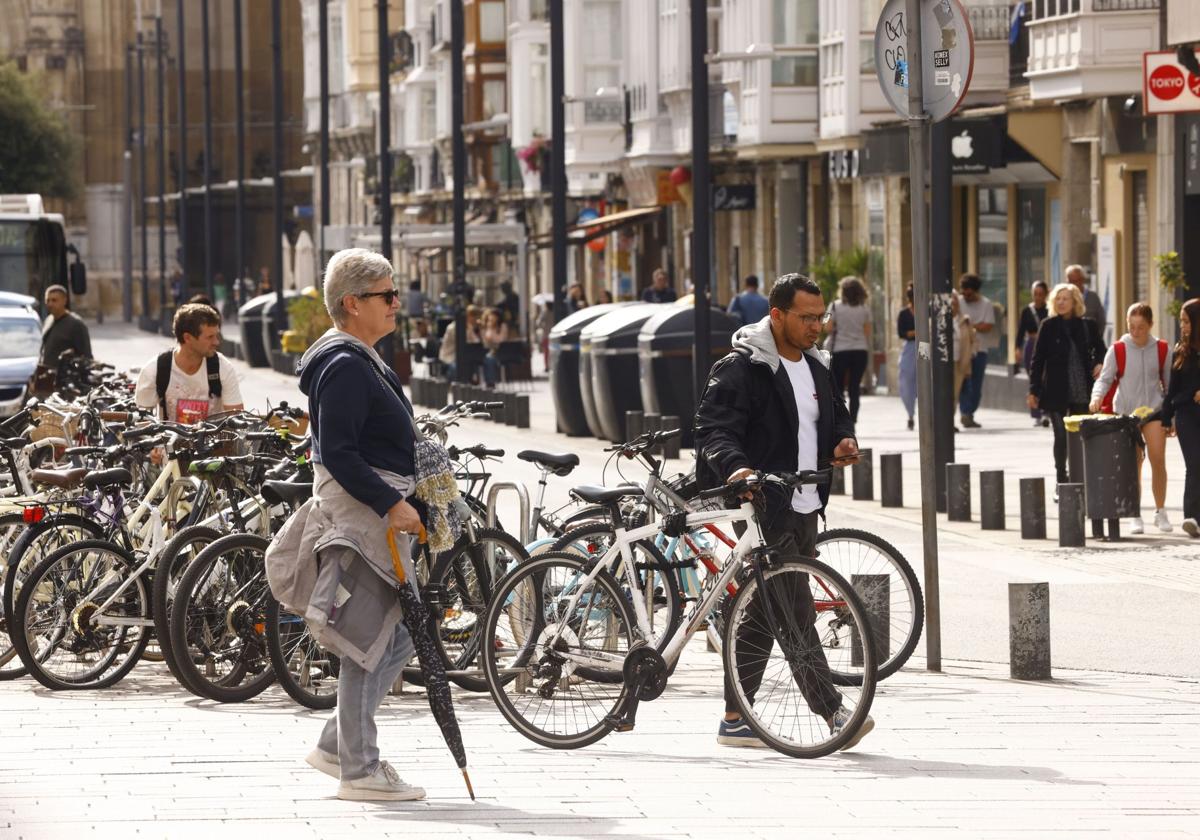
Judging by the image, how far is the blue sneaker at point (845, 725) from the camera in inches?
354

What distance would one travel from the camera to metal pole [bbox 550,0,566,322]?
3338cm

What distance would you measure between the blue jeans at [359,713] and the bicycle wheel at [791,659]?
1.34m

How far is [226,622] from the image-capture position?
34.7 feet

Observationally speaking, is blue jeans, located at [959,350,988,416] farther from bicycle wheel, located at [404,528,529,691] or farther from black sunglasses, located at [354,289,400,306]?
black sunglasses, located at [354,289,400,306]

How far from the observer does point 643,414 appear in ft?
82.6

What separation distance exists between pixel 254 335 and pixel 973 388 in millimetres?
27666

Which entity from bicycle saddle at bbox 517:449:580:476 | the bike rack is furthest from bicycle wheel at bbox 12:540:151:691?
bicycle saddle at bbox 517:449:580:476

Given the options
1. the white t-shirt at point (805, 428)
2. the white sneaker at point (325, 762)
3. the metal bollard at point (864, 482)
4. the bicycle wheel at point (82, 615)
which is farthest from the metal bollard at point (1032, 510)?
the white sneaker at point (325, 762)

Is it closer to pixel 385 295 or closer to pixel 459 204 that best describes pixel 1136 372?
pixel 385 295

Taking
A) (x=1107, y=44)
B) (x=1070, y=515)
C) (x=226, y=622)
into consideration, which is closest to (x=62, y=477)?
(x=226, y=622)

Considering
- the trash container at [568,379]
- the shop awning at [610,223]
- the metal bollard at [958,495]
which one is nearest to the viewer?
the metal bollard at [958,495]

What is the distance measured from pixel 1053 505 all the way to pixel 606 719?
11146 mm

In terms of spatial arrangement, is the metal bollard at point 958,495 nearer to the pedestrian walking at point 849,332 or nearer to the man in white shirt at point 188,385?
the man in white shirt at point 188,385

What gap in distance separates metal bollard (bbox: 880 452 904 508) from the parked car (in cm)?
768
